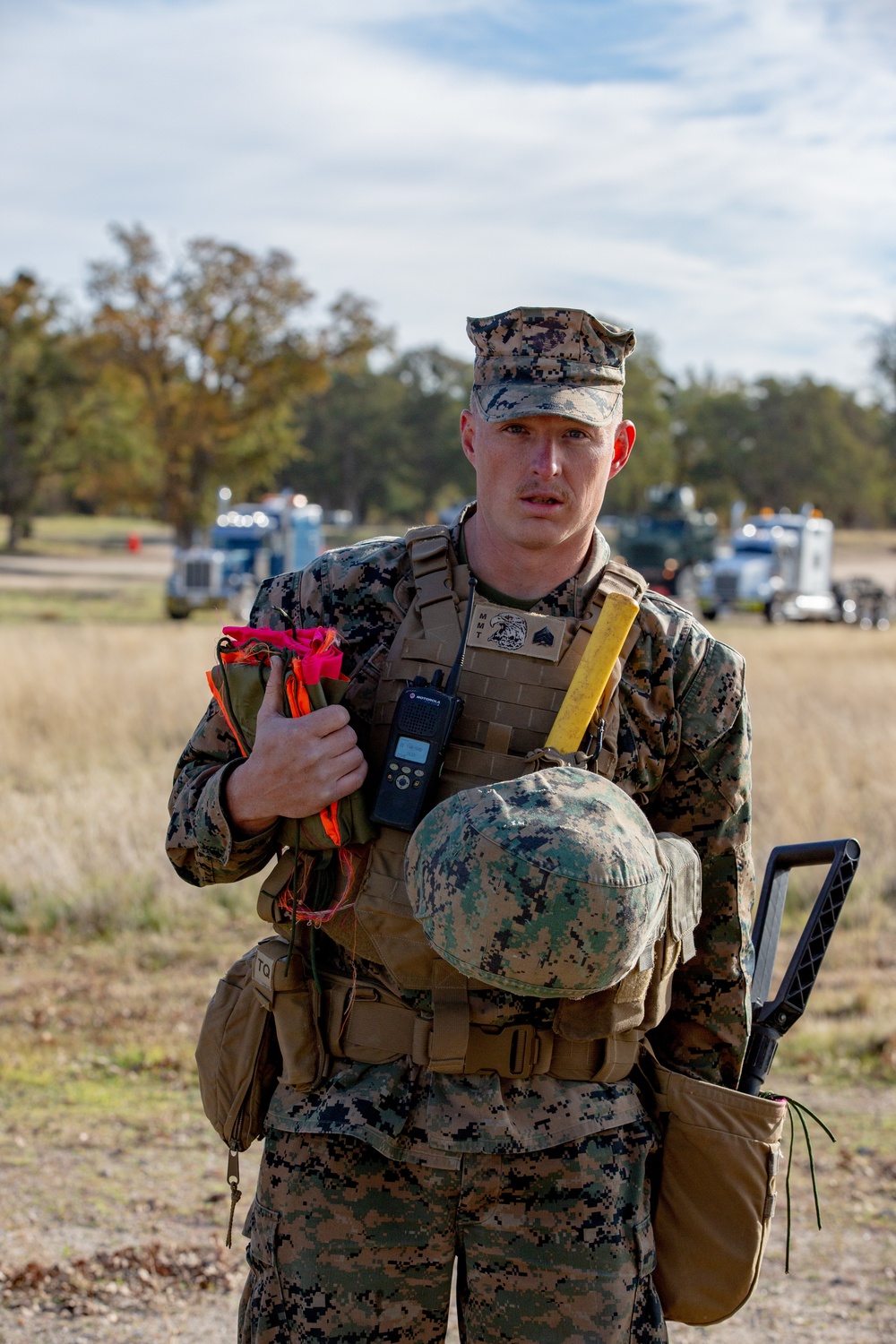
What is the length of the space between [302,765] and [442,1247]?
0.77 meters

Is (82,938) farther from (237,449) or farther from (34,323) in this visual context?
(34,323)

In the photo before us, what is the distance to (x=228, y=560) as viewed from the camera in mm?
23062

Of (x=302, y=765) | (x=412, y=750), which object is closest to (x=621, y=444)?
(x=412, y=750)

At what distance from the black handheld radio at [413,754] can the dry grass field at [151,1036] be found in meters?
1.77

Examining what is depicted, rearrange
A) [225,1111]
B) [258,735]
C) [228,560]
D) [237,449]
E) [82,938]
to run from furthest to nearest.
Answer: [237,449] → [228,560] → [82,938] → [225,1111] → [258,735]

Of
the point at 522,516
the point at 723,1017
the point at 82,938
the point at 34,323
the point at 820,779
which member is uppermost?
the point at 34,323

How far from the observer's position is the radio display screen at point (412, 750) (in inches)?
80.0

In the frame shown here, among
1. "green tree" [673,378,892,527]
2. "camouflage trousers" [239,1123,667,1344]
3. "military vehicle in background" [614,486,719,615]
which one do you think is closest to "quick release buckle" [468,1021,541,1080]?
"camouflage trousers" [239,1123,667,1344]

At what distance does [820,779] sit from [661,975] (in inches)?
262

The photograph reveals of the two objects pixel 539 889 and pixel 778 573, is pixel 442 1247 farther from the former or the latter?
pixel 778 573

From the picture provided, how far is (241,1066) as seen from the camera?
2166 millimetres

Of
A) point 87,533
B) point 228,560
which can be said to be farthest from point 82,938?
point 87,533

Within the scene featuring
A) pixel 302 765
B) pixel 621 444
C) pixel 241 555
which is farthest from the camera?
pixel 241 555

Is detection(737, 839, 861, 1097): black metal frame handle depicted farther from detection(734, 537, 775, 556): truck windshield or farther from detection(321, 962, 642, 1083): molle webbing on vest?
detection(734, 537, 775, 556): truck windshield
